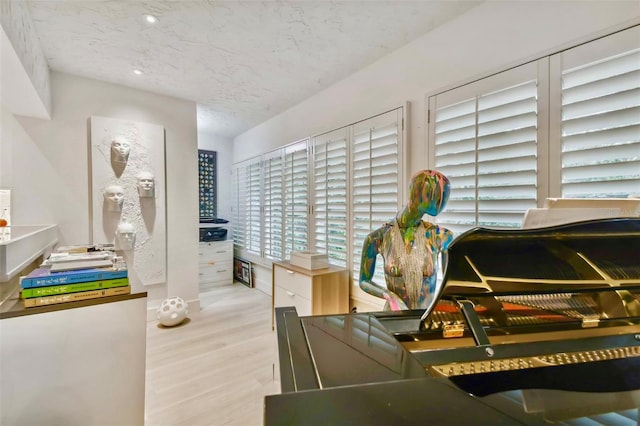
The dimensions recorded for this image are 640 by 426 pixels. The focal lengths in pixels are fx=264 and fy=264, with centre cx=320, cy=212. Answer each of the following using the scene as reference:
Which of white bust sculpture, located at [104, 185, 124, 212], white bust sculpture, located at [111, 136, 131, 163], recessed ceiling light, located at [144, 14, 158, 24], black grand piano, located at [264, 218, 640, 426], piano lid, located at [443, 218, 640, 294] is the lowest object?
black grand piano, located at [264, 218, 640, 426]

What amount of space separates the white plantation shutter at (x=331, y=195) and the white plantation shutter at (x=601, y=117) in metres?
1.56

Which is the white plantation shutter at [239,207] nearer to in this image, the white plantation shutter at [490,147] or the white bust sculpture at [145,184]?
the white bust sculpture at [145,184]

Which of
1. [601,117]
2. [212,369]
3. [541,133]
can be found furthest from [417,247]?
[212,369]

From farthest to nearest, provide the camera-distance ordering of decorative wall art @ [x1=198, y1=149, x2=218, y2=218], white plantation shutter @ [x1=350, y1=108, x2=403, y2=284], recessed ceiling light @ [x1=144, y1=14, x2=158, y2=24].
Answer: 1. decorative wall art @ [x1=198, y1=149, x2=218, y2=218]
2. white plantation shutter @ [x1=350, y1=108, x2=403, y2=284]
3. recessed ceiling light @ [x1=144, y1=14, x2=158, y2=24]

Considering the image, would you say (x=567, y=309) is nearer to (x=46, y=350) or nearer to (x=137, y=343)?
(x=137, y=343)

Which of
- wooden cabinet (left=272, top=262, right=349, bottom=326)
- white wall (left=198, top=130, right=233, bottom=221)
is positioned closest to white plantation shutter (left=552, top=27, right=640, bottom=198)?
wooden cabinet (left=272, top=262, right=349, bottom=326)

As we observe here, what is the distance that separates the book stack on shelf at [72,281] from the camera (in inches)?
42.0

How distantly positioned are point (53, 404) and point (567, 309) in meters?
2.00

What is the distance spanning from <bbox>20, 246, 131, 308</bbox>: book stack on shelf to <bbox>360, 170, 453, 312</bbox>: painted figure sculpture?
51.1 inches

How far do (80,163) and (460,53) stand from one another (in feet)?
11.1

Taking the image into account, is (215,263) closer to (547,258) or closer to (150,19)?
(150,19)

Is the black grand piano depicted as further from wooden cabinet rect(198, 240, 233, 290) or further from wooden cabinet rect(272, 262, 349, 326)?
wooden cabinet rect(198, 240, 233, 290)

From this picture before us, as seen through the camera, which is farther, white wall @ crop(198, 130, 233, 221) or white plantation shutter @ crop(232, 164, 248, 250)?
white wall @ crop(198, 130, 233, 221)

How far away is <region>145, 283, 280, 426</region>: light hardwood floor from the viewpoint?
1.57m
